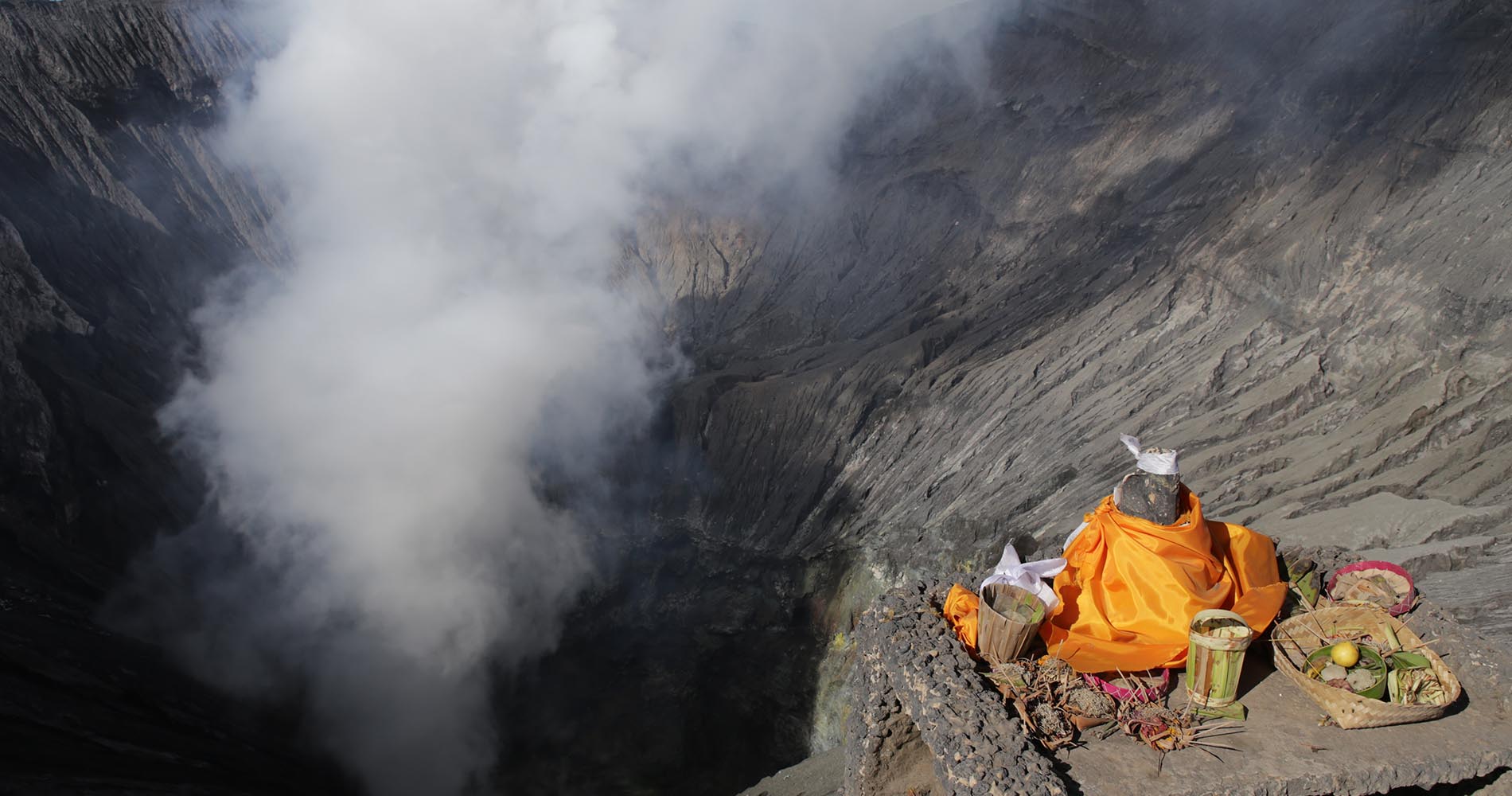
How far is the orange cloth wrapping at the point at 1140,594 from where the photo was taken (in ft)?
17.7

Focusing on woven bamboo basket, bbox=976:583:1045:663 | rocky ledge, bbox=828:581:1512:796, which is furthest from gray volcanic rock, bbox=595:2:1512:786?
rocky ledge, bbox=828:581:1512:796

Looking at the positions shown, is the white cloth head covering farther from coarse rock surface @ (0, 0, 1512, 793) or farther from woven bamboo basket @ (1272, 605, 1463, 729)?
coarse rock surface @ (0, 0, 1512, 793)

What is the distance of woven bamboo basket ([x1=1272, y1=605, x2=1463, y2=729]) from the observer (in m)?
5.01

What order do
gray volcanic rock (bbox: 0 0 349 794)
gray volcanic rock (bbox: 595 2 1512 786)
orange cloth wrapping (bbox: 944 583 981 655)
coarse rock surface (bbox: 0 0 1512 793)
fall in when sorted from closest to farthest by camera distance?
orange cloth wrapping (bbox: 944 583 981 655) → gray volcanic rock (bbox: 0 0 349 794) → gray volcanic rock (bbox: 595 2 1512 786) → coarse rock surface (bbox: 0 0 1512 793)

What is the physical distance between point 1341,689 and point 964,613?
2257 mm

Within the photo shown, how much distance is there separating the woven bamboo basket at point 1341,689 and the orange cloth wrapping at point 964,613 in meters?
1.95

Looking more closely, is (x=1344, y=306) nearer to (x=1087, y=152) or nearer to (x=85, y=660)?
(x=1087, y=152)

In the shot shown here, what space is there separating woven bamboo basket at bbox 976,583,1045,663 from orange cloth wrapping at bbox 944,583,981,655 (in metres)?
0.12

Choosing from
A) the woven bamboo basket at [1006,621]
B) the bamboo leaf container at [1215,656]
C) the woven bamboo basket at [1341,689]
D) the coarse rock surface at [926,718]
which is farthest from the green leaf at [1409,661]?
the coarse rock surface at [926,718]

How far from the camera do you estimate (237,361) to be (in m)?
24.0

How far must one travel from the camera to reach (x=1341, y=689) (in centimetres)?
508

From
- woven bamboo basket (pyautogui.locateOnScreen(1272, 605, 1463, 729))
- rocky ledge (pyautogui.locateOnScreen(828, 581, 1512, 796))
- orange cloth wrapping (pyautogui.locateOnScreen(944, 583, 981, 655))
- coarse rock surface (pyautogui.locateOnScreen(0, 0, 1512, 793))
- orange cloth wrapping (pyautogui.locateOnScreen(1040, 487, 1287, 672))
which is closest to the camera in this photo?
rocky ledge (pyautogui.locateOnScreen(828, 581, 1512, 796))

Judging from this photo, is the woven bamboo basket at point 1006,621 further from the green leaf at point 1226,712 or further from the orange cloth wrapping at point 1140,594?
the green leaf at point 1226,712

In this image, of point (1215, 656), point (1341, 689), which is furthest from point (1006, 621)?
point (1341, 689)
